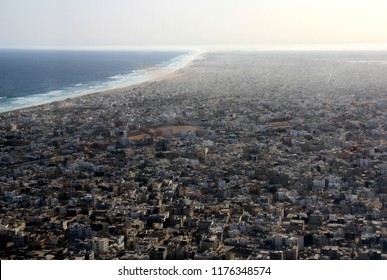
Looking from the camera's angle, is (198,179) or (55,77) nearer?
(198,179)

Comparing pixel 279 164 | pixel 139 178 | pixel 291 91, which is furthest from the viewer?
pixel 291 91

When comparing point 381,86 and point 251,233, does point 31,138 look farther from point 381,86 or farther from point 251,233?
point 381,86

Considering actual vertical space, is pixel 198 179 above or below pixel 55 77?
above

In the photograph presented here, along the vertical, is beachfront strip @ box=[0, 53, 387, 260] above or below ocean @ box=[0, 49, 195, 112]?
above

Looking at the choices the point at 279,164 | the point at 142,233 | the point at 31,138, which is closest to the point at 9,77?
the point at 31,138
